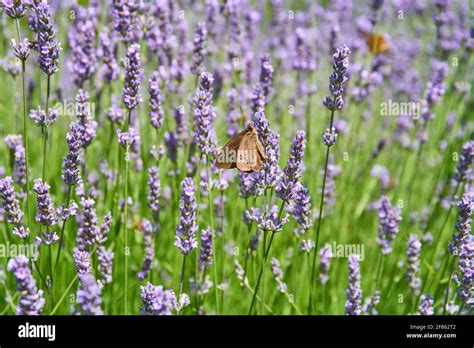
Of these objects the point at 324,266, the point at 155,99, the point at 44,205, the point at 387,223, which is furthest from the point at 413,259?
the point at 44,205

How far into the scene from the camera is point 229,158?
1.69 metres

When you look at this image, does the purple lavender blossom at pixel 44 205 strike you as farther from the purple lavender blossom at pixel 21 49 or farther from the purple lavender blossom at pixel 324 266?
the purple lavender blossom at pixel 324 266

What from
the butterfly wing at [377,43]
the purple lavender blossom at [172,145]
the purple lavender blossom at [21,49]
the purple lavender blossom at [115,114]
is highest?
the butterfly wing at [377,43]

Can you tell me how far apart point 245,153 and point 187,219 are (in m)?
0.24

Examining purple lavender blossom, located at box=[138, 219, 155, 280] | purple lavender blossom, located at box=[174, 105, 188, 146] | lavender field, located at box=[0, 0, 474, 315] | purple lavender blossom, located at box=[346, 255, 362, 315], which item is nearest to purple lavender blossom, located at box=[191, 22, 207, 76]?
lavender field, located at box=[0, 0, 474, 315]

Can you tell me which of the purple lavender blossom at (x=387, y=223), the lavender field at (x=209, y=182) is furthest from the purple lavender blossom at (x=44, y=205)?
the purple lavender blossom at (x=387, y=223)

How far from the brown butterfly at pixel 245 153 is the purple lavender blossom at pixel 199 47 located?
645mm

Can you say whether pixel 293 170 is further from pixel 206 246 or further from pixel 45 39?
pixel 45 39

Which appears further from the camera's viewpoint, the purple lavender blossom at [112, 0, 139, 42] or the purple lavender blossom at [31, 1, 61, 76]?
the purple lavender blossom at [112, 0, 139, 42]

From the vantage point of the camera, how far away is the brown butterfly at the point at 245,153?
5.37 feet

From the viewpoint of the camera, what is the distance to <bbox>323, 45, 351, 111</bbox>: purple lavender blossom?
1.59 metres

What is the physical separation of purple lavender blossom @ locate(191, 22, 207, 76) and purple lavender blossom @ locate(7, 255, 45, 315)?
3.88 ft

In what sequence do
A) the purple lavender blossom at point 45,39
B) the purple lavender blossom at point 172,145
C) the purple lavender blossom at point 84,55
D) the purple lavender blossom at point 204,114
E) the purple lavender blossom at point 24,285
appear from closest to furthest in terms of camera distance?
the purple lavender blossom at point 24,285, the purple lavender blossom at point 45,39, the purple lavender blossom at point 204,114, the purple lavender blossom at point 84,55, the purple lavender blossom at point 172,145

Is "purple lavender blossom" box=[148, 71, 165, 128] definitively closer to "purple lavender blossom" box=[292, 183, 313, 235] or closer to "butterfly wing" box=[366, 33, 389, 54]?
"purple lavender blossom" box=[292, 183, 313, 235]
